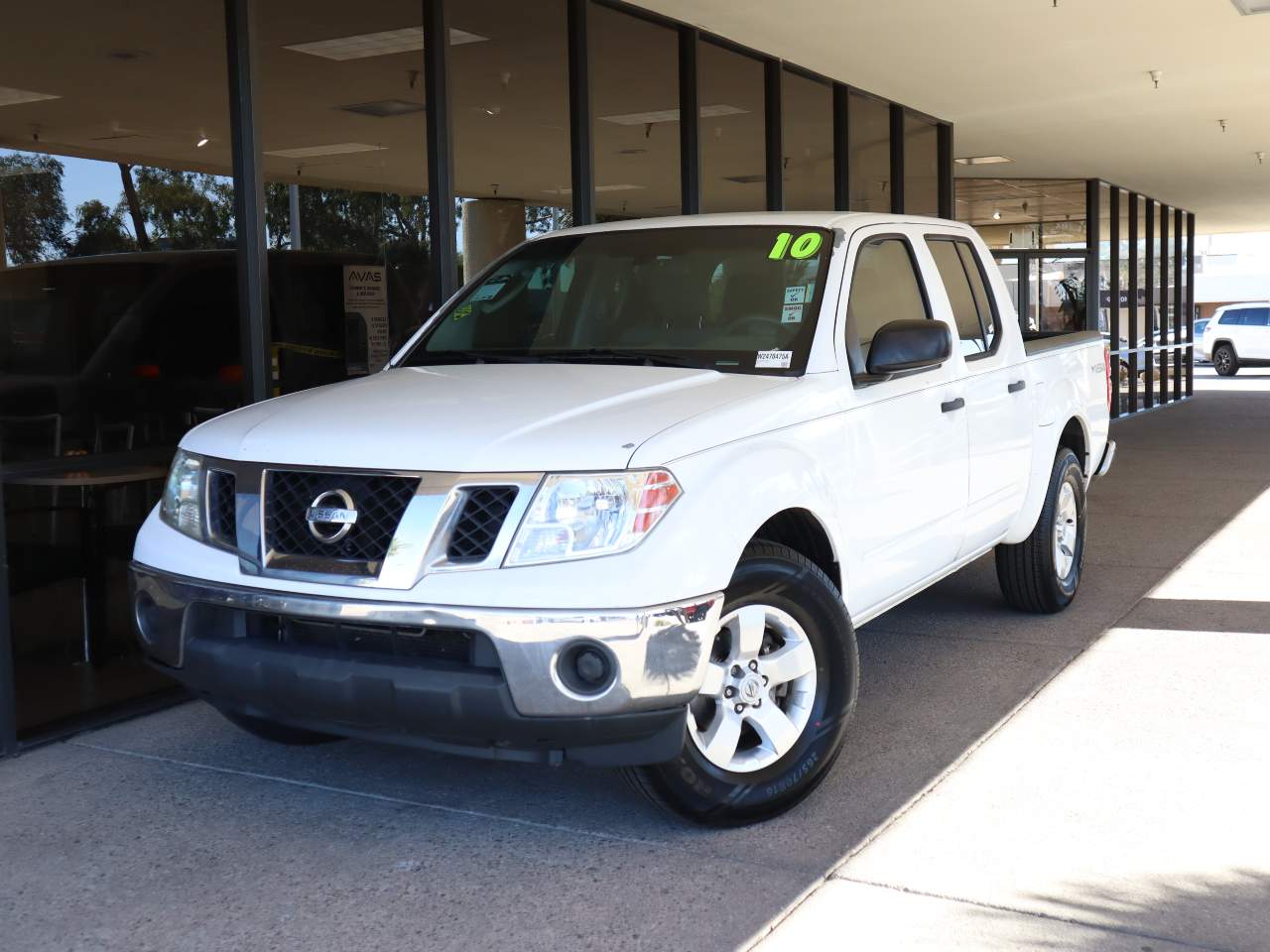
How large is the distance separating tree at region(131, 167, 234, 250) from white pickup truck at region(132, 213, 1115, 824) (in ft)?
4.70

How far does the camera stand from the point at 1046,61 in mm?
11242

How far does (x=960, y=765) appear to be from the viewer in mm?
4535

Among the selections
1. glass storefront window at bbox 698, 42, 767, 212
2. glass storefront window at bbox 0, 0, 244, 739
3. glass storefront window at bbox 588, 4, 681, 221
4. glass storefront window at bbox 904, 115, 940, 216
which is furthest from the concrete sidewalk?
glass storefront window at bbox 904, 115, 940, 216

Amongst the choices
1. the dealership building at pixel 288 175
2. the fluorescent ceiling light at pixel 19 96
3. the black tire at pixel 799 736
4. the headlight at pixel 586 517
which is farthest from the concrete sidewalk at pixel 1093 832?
the fluorescent ceiling light at pixel 19 96

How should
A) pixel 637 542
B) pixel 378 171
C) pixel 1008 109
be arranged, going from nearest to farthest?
pixel 637 542 → pixel 378 171 → pixel 1008 109

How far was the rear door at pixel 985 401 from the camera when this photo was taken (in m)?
5.49

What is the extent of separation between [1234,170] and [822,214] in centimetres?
1729

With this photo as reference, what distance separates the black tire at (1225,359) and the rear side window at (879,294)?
106 feet

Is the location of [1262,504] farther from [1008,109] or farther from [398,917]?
[398,917]

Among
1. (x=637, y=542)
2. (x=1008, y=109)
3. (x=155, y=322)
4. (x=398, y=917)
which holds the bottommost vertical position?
(x=398, y=917)

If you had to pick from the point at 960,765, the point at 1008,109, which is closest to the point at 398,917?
the point at 960,765

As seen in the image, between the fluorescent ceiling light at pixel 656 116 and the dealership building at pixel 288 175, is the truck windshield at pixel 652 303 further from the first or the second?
the fluorescent ceiling light at pixel 656 116

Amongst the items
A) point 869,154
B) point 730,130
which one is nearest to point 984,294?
point 730,130

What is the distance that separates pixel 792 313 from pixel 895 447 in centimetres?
60
